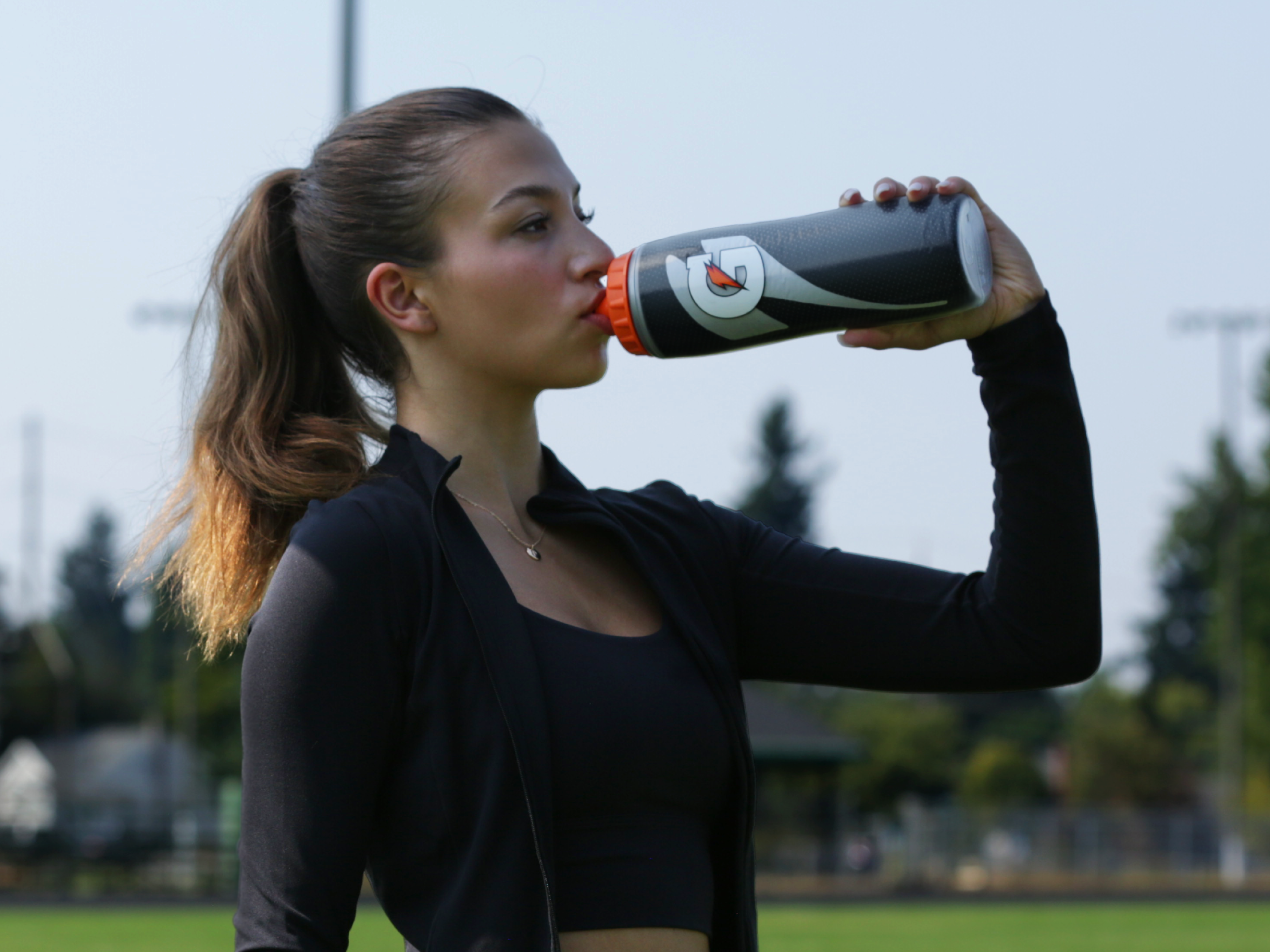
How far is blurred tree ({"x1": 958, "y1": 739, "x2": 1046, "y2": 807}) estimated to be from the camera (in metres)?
50.5

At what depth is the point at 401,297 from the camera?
7.65ft

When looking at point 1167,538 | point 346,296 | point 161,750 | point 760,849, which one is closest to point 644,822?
point 346,296

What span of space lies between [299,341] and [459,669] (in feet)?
2.34

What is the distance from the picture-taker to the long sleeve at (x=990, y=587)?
7.39ft

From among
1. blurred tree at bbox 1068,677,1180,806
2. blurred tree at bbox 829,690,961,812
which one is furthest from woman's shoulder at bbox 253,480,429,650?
blurred tree at bbox 1068,677,1180,806

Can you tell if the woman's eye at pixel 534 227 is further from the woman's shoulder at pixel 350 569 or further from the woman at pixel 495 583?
the woman's shoulder at pixel 350 569

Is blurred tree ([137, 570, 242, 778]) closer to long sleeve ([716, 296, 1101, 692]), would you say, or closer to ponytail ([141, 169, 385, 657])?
ponytail ([141, 169, 385, 657])

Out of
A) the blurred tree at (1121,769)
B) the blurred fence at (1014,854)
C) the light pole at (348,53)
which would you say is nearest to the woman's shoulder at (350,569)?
the light pole at (348,53)

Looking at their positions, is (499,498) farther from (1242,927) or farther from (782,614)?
(1242,927)

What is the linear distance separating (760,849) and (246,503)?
32.6 metres

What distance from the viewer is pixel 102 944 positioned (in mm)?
14336

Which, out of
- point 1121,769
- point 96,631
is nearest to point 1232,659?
point 1121,769

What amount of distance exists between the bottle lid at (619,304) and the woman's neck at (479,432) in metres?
0.17

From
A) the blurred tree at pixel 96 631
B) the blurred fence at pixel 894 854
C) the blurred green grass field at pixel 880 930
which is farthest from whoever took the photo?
the blurred tree at pixel 96 631
